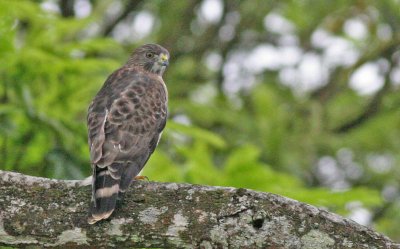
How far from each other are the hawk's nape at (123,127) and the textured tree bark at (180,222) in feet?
0.43

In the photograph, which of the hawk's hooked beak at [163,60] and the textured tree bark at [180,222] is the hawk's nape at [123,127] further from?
the hawk's hooked beak at [163,60]

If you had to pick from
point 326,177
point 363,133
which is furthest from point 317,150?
point 326,177

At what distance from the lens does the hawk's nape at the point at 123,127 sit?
15.2ft

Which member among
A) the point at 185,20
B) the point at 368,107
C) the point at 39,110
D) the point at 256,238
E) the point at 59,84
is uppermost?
the point at 185,20

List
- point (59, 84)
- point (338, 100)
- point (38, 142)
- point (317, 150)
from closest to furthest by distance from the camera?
point (38, 142), point (59, 84), point (317, 150), point (338, 100)

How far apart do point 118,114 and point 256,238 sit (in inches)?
72.6

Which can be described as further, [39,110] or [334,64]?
[334,64]

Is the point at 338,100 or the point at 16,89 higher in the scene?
the point at 338,100

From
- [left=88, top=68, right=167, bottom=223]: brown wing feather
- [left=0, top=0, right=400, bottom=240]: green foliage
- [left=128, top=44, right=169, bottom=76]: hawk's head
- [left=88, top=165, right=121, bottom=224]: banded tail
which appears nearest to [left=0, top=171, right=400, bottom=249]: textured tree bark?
[left=88, top=165, right=121, bottom=224]: banded tail

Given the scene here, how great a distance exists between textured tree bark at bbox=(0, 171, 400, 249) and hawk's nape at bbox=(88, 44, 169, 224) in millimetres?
130

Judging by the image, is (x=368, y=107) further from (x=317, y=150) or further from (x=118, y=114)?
(x=118, y=114)

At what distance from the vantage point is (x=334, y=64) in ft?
36.8

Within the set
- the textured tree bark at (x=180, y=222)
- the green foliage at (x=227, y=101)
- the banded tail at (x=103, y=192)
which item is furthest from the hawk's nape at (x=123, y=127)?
the green foliage at (x=227, y=101)

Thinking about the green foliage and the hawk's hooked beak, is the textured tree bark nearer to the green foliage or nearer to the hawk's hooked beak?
the green foliage
